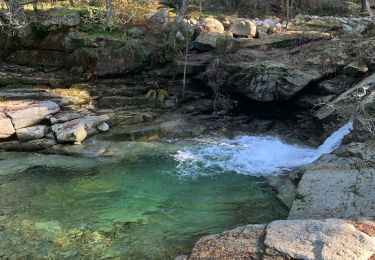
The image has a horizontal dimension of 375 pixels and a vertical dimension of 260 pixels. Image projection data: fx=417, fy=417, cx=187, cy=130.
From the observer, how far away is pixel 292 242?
18.9ft

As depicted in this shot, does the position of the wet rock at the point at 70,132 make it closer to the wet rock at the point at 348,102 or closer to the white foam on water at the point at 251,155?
the white foam on water at the point at 251,155

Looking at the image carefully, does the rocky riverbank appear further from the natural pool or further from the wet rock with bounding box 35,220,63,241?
Answer: the wet rock with bounding box 35,220,63,241

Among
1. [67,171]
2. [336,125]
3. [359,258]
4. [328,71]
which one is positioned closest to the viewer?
[359,258]

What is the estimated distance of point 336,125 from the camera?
1191 cm

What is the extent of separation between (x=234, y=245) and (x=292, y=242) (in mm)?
811

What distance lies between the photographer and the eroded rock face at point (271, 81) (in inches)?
527

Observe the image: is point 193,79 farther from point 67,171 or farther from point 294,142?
point 67,171

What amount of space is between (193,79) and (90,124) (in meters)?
4.66

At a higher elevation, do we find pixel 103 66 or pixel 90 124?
pixel 103 66

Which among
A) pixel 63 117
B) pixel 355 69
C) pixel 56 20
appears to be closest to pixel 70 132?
pixel 63 117

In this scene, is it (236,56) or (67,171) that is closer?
(67,171)

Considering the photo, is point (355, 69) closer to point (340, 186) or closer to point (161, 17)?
point (340, 186)

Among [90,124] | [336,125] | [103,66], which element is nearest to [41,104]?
[90,124]

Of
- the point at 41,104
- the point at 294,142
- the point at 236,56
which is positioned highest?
the point at 236,56
